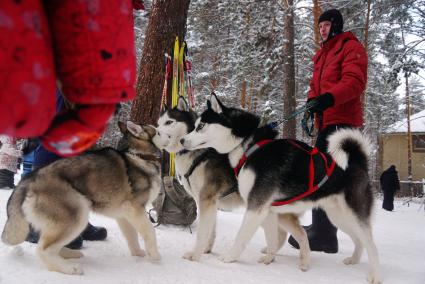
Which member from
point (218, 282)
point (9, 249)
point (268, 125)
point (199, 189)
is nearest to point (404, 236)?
point (268, 125)

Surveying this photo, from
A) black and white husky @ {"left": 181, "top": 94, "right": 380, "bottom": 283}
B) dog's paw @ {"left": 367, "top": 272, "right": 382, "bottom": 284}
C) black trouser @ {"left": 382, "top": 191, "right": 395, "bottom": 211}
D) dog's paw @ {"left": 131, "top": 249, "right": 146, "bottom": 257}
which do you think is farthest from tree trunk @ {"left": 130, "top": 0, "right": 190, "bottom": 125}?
black trouser @ {"left": 382, "top": 191, "right": 395, "bottom": 211}

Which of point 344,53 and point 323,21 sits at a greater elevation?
point 323,21

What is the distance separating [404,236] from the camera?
5.48 metres

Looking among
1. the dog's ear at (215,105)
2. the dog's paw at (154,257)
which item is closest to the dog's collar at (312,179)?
the dog's ear at (215,105)

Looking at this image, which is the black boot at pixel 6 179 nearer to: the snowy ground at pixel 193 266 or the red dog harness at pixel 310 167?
the snowy ground at pixel 193 266

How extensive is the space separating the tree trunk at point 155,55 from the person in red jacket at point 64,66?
4.09 m

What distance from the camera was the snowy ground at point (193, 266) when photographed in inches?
96.4

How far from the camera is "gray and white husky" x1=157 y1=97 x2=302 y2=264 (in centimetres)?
343

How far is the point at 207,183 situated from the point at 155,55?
7.95 feet

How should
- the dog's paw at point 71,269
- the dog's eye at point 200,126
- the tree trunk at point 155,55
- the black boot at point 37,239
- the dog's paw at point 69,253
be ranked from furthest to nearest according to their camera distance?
1. the tree trunk at point 155,55
2. the dog's eye at point 200,126
3. the black boot at point 37,239
4. the dog's paw at point 69,253
5. the dog's paw at point 71,269

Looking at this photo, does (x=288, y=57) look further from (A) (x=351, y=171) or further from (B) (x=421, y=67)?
(A) (x=351, y=171)

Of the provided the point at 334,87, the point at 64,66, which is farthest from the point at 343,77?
the point at 64,66

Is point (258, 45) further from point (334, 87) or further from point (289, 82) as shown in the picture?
point (334, 87)

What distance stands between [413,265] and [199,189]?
2.37 meters
